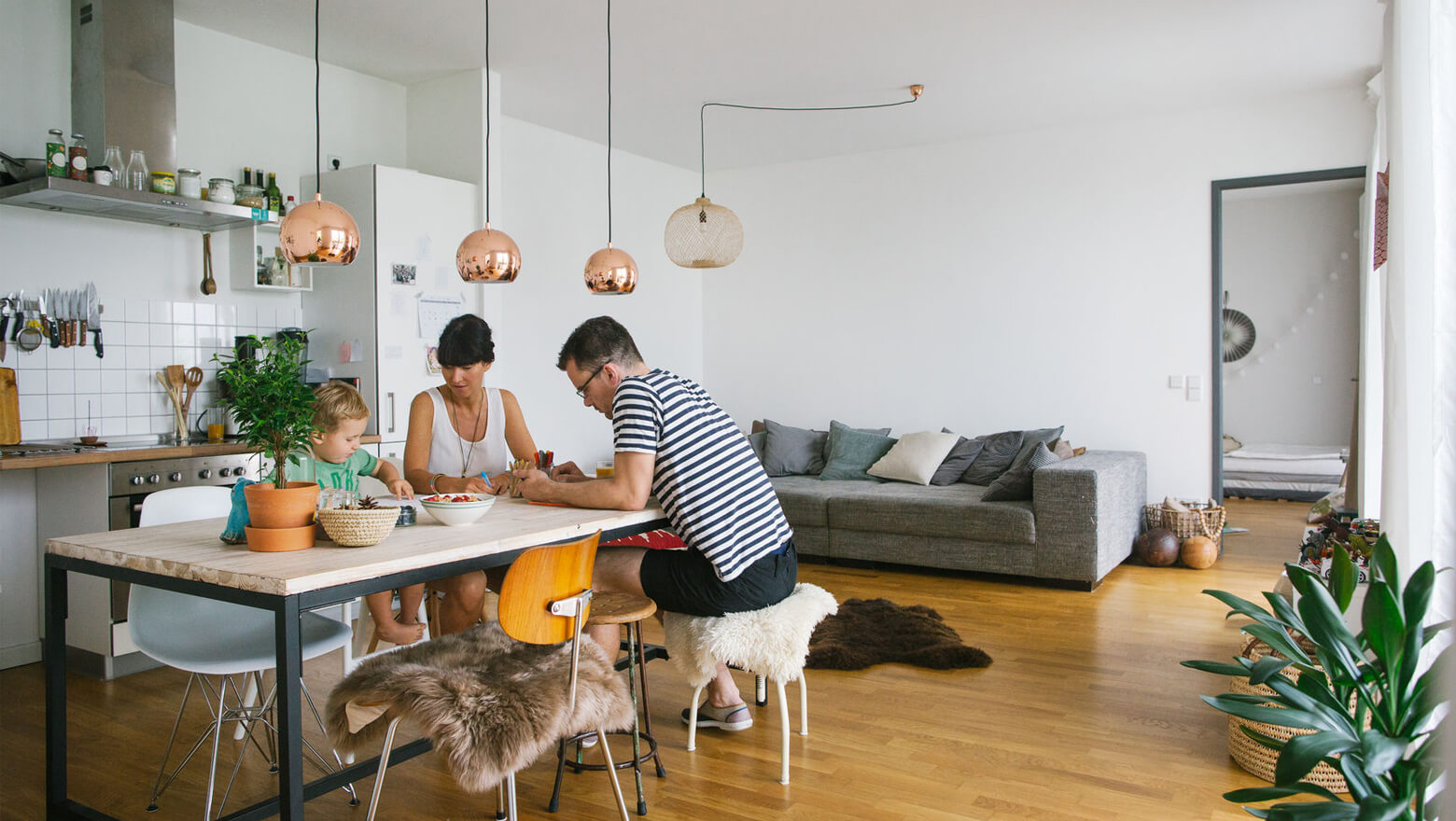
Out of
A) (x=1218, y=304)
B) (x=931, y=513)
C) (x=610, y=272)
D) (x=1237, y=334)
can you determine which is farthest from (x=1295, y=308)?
(x=610, y=272)

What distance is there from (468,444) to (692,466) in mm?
1128

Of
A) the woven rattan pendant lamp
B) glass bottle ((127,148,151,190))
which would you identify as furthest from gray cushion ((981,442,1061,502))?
glass bottle ((127,148,151,190))

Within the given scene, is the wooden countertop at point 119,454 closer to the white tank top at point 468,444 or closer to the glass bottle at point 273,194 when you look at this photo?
the white tank top at point 468,444

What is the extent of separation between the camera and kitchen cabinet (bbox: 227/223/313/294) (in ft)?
14.8

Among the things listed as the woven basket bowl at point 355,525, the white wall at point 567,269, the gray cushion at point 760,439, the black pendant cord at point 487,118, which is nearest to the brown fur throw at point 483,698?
the woven basket bowl at point 355,525

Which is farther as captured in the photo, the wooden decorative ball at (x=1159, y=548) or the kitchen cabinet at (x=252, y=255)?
the wooden decorative ball at (x=1159, y=548)

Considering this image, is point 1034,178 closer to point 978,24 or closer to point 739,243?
point 978,24

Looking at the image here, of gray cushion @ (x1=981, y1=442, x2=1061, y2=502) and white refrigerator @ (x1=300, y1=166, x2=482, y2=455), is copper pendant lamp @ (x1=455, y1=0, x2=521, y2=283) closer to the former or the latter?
white refrigerator @ (x1=300, y1=166, x2=482, y2=455)

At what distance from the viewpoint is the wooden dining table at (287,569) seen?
1.89 meters

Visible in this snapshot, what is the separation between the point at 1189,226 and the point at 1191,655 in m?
3.13

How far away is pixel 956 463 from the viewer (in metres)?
6.09

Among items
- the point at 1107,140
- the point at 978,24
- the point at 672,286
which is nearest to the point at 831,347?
the point at 672,286

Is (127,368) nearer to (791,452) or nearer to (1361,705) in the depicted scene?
(791,452)

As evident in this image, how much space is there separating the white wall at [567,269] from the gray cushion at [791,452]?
3.63 feet
